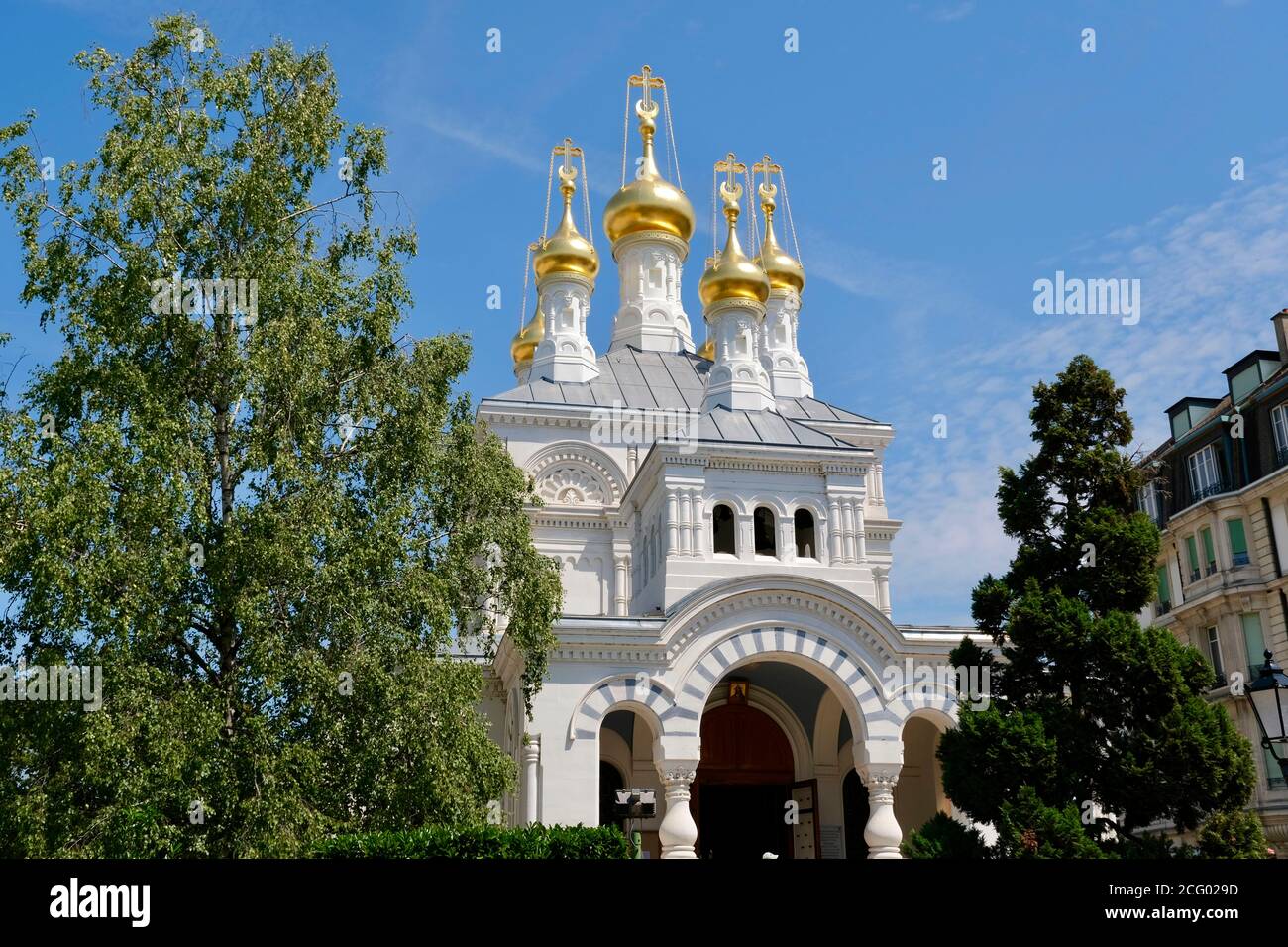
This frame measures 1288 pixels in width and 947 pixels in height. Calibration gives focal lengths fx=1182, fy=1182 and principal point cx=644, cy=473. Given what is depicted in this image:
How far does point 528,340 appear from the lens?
3872cm

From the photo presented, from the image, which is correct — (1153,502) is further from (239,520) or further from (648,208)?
(239,520)

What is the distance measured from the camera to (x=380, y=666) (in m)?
13.5

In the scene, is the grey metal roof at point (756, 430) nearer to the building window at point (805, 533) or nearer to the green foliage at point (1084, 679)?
the building window at point (805, 533)

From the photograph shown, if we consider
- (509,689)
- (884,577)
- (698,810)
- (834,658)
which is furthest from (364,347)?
(884,577)

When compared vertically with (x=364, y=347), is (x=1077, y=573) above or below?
below

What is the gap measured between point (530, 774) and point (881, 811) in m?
5.47

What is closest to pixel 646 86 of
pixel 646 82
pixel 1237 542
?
pixel 646 82

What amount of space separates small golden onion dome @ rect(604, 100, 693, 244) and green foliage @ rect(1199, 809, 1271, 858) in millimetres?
25368

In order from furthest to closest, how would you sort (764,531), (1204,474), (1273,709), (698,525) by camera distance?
(1204,474) < (764,531) < (698,525) < (1273,709)

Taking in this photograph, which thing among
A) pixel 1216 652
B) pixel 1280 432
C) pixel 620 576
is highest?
pixel 1280 432

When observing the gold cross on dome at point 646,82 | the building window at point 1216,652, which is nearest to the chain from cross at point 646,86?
the gold cross on dome at point 646,82

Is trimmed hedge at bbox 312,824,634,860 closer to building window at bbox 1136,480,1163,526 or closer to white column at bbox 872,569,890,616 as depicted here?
white column at bbox 872,569,890,616

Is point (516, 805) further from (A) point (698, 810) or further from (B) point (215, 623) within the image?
(B) point (215, 623)
